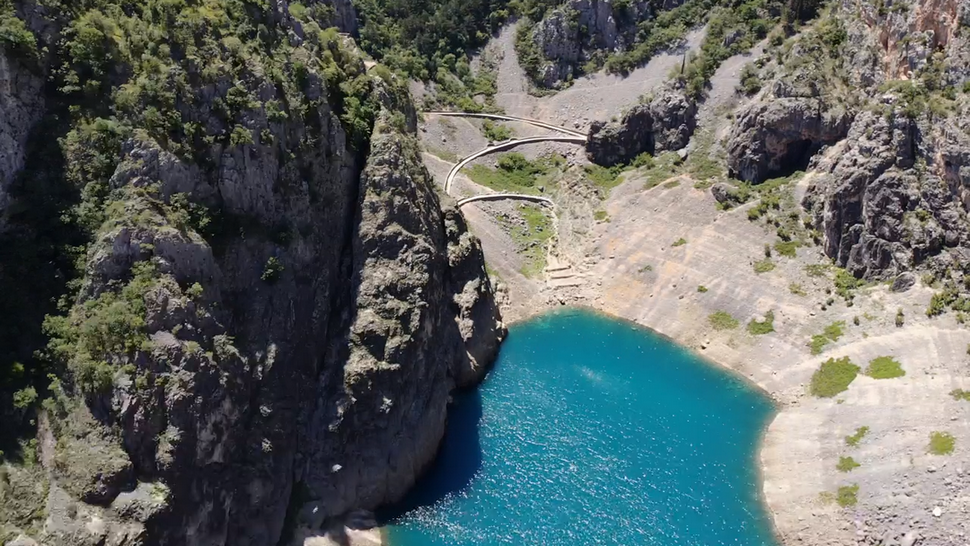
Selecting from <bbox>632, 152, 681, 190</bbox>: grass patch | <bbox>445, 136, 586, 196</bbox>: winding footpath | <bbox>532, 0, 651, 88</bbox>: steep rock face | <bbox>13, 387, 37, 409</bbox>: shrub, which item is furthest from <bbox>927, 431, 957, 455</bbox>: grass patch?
<bbox>532, 0, 651, 88</bbox>: steep rock face

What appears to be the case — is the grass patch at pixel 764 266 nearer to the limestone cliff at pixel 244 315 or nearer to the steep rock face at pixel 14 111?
the limestone cliff at pixel 244 315

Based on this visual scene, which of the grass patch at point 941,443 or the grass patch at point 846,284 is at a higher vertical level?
the grass patch at point 846,284

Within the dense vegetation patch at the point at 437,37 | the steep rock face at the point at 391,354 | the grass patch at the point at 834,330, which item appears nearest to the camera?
the steep rock face at the point at 391,354

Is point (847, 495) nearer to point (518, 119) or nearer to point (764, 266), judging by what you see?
point (764, 266)

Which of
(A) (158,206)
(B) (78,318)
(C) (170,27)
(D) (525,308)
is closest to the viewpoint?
(B) (78,318)

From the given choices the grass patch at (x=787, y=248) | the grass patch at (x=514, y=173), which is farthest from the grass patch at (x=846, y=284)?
the grass patch at (x=514, y=173)

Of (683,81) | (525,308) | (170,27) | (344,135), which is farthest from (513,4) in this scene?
(170,27)

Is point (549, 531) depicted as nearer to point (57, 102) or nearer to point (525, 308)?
point (525, 308)
